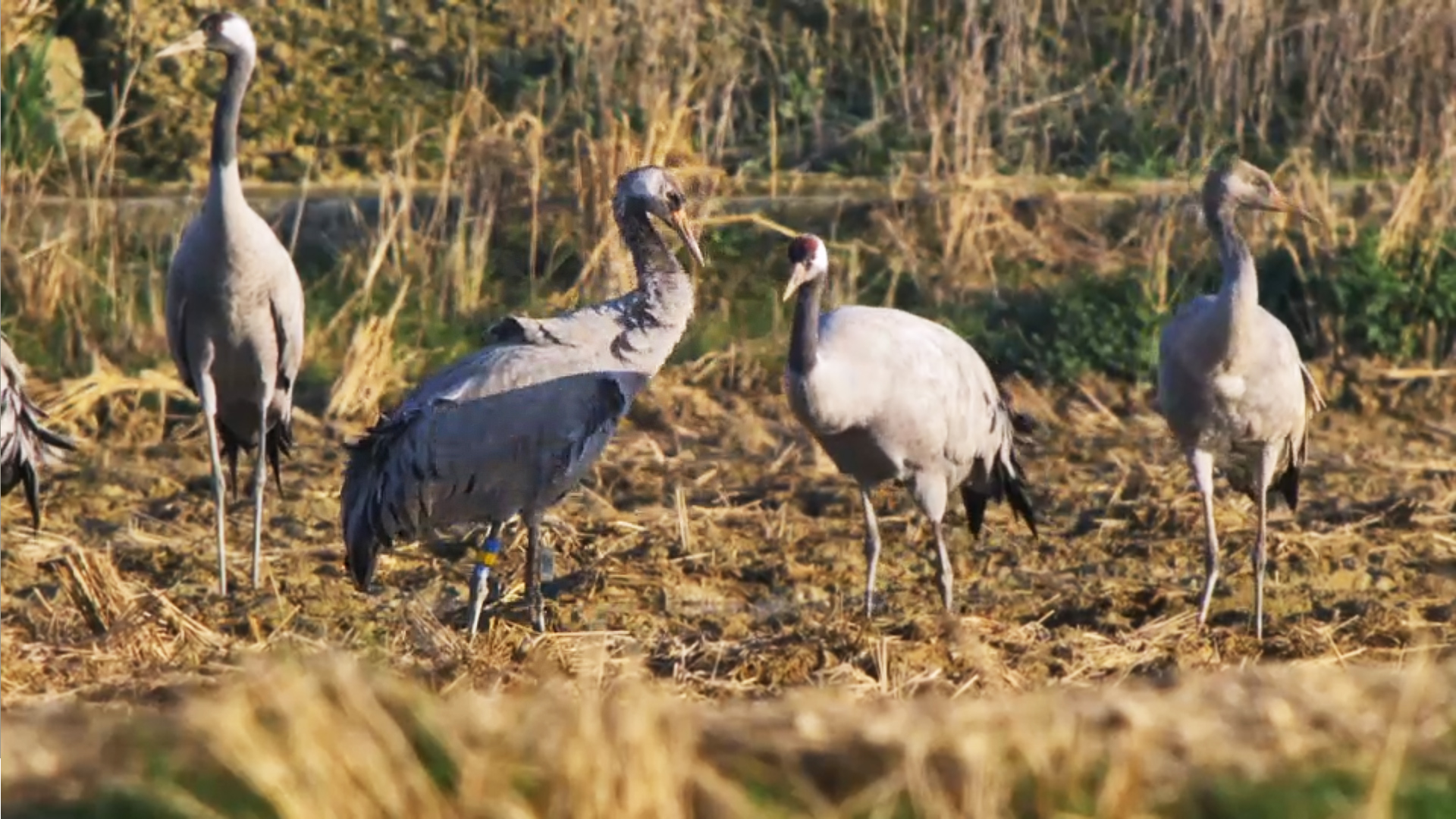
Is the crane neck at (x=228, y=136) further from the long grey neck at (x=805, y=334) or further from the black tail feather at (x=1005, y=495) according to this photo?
the black tail feather at (x=1005, y=495)

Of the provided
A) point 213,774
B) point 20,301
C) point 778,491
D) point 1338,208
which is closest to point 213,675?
point 213,774

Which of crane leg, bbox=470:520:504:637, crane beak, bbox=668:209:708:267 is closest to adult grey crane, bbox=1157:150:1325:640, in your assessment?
crane beak, bbox=668:209:708:267

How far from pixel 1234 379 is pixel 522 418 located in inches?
85.9

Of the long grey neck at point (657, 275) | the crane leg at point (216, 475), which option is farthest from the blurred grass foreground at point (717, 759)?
the crane leg at point (216, 475)

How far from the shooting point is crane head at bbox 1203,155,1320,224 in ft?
28.0

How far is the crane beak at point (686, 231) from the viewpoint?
8.23 meters

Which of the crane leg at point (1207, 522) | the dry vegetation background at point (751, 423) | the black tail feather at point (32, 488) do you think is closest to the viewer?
the dry vegetation background at point (751, 423)

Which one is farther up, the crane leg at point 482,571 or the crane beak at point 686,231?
the crane beak at point 686,231

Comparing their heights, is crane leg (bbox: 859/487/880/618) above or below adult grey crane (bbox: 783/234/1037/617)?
below

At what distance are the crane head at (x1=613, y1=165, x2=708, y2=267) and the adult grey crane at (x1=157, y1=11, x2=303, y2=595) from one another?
1366 millimetres

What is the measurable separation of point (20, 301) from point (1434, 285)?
5591 mm

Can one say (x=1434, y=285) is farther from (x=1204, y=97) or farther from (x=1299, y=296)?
(x=1204, y=97)

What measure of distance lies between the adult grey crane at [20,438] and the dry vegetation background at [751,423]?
9.6 inches

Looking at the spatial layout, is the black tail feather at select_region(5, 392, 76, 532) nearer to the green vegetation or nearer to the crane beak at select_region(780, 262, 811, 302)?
the crane beak at select_region(780, 262, 811, 302)
